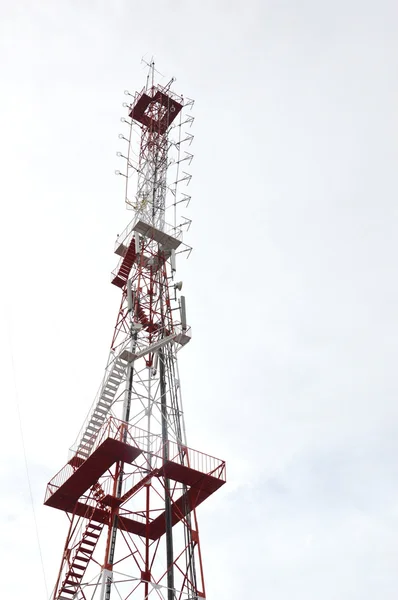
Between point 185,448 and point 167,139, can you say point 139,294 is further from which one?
point 167,139

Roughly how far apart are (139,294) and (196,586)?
19631 millimetres

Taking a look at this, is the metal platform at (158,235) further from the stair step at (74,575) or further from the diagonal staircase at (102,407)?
the stair step at (74,575)

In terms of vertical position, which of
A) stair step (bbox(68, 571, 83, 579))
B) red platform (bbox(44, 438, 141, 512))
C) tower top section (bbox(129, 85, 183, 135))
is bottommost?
stair step (bbox(68, 571, 83, 579))

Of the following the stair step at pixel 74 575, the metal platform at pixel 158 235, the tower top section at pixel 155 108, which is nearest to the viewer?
the stair step at pixel 74 575

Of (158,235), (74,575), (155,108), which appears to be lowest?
(74,575)

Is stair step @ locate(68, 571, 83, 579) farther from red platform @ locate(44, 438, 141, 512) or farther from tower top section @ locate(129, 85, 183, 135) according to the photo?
tower top section @ locate(129, 85, 183, 135)

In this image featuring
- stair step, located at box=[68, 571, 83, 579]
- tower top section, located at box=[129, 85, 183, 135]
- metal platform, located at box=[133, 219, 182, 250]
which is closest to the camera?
stair step, located at box=[68, 571, 83, 579]

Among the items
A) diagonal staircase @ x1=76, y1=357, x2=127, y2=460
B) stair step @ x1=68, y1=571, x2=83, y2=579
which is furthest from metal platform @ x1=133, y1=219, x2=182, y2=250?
stair step @ x1=68, y1=571, x2=83, y2=579

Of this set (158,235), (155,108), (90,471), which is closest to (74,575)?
(90,471)

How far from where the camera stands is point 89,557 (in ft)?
129

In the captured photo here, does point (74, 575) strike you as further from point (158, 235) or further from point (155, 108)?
point (155, 108)

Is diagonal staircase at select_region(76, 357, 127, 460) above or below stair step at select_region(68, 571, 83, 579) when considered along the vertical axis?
above

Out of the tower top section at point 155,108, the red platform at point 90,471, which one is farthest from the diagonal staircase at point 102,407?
the tower top section at point 155,108

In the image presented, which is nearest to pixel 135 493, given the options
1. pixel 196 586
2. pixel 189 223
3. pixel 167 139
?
pixel 196 586
